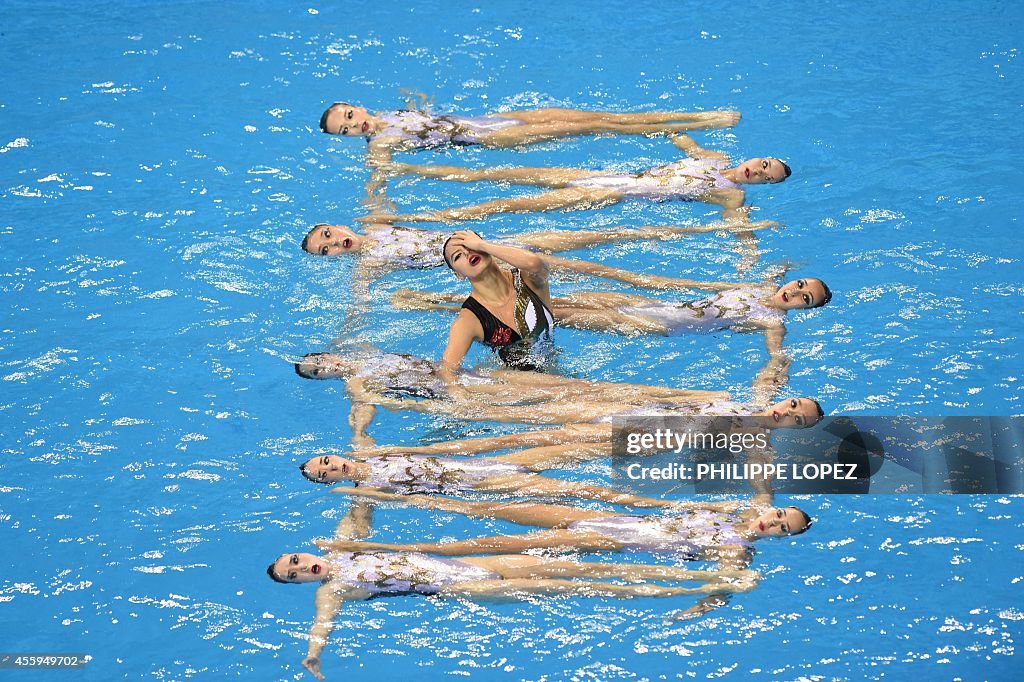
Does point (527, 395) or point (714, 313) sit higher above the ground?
point (714, 313)

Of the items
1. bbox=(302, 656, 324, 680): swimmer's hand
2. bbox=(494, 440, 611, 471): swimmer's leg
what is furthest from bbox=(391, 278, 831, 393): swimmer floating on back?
bbox=(302, 656, 324, 680): swimmer's hand

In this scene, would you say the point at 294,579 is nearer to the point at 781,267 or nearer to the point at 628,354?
the point at 628,354

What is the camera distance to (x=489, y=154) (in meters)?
10.6

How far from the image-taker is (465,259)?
7906mm

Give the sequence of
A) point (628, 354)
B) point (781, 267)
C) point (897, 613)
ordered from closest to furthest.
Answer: point (897, 613) → point (628, 354) → point (781, 267)

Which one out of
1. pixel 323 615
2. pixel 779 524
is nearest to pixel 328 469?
pixel 323 615

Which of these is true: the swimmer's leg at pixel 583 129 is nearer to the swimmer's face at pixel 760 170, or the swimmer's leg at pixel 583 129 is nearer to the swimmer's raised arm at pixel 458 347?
the swimmer's face at pixel 760 170

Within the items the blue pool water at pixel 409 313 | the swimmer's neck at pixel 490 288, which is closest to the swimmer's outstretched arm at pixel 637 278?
the blue pool water at pixel 409 313

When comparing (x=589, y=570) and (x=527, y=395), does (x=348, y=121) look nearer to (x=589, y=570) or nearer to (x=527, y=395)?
(x=527, y=395)

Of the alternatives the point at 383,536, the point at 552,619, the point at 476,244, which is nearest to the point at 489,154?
the point at 476,244

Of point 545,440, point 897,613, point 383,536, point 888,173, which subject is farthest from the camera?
point 888,173

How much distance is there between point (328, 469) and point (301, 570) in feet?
2.64

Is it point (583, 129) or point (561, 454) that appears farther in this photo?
point (583, 129)

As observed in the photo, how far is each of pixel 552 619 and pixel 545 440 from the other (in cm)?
141
